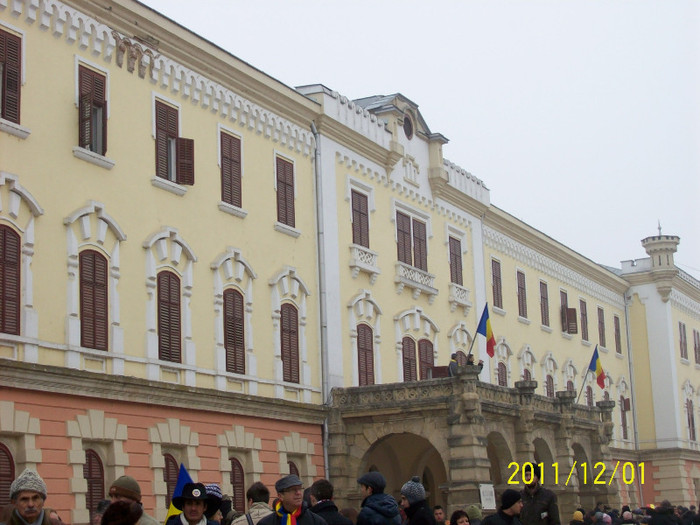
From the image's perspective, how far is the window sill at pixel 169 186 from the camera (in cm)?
2443

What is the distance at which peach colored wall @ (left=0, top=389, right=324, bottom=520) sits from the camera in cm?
2075

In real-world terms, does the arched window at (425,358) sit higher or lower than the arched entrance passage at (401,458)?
higher

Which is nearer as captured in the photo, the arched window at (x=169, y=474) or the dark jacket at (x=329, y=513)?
the dark jacket at (x=329, y=513)

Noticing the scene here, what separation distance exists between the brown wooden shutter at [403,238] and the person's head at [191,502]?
986 inches

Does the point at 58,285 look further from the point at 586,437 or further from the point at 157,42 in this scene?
the point at 586,437

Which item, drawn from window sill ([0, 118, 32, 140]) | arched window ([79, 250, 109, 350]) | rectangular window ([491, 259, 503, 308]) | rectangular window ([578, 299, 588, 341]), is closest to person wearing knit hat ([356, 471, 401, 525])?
arched window ([79, 250, 109, 350])

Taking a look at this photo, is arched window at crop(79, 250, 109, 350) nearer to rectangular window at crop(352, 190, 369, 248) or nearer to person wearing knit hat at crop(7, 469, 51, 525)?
rectangular window at crop(352, 190, 369, 248)

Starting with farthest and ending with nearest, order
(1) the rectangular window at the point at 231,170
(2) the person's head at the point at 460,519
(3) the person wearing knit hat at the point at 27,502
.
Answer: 1. (1) the rectangular window at the point at 231,170
2. (2) the person's head at the point at 460,519
3. (3) the person wearing knit hat at the point at 27,502

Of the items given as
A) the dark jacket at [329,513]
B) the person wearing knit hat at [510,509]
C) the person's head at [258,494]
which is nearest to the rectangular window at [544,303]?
the person wearing knit hat at [510,509]

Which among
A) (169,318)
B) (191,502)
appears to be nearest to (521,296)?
(169,318)

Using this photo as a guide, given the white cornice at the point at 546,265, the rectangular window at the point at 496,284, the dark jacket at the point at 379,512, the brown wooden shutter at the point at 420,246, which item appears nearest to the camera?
the dark jacket at the point at 379,512

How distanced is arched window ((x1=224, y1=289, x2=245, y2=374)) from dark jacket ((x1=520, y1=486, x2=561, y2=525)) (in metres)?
13.5

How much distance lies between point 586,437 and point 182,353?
1661 cm

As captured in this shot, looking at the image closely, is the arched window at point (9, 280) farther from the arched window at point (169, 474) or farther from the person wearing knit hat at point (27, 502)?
the person wearing knit hat at point (27, 502)
